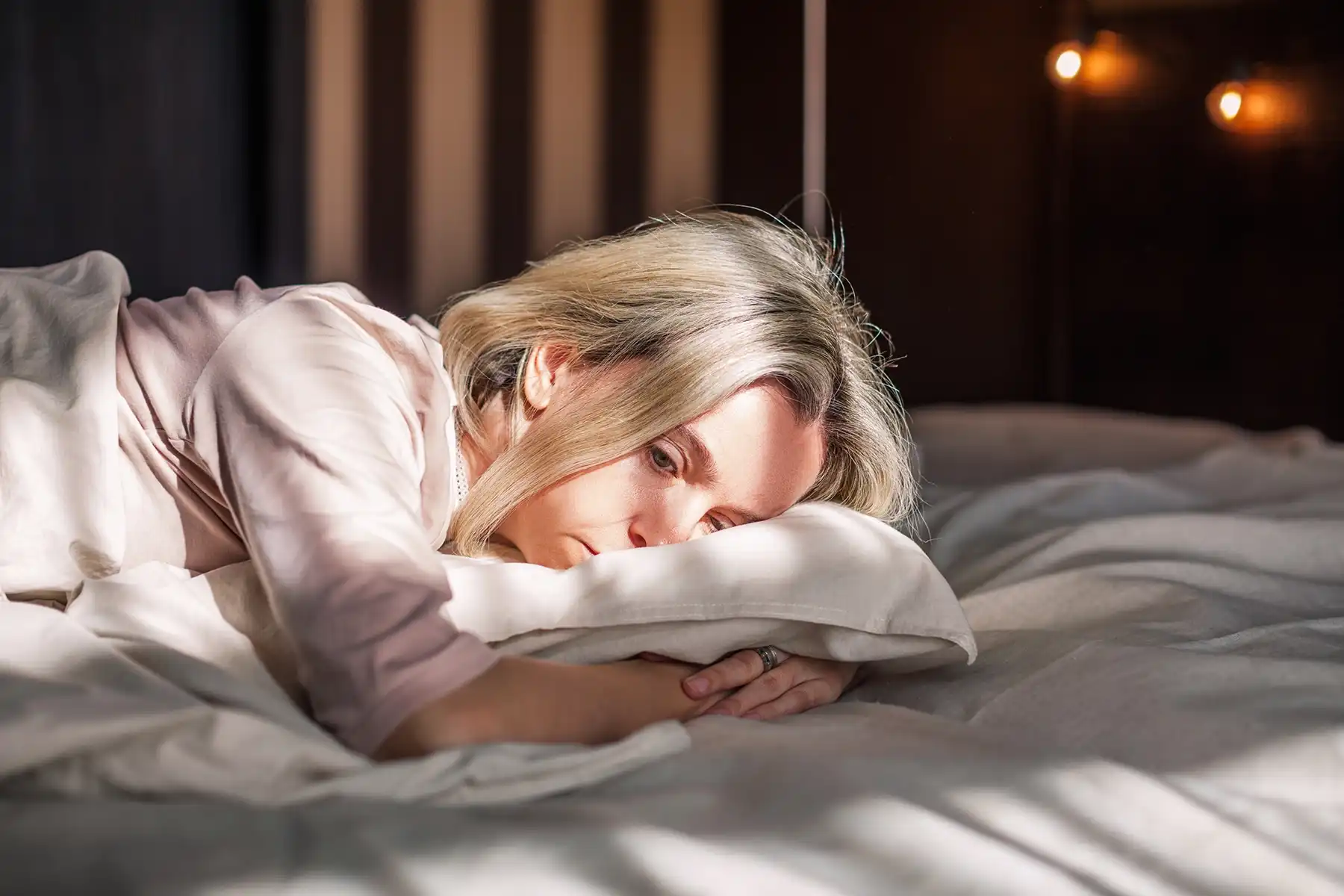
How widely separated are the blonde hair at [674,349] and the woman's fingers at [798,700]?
258 millimetres

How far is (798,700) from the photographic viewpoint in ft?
3.31

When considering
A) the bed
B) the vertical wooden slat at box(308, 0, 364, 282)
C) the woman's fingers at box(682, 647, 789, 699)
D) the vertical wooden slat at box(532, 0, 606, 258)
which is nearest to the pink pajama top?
the bed

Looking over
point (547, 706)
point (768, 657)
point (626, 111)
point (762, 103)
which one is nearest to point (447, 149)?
point (626, 111)

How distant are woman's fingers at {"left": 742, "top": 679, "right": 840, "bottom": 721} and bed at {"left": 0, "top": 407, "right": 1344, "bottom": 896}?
0.06 feet

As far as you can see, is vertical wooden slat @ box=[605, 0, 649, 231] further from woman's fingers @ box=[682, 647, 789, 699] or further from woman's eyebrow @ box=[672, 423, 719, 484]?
woman's fingers @ box=[682, 647, 789, 699]

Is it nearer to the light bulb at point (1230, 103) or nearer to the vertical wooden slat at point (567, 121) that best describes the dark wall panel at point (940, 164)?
the light bulb at point (1230, 103)

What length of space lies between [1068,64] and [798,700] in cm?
239

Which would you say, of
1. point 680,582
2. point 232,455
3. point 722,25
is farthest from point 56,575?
point 722,25

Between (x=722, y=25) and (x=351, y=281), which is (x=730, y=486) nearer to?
(x=351, y=281)

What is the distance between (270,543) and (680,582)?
314mm

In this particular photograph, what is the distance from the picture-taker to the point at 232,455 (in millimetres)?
932

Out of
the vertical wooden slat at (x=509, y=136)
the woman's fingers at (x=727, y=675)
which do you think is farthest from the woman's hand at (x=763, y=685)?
the vertical wooden slat at (x=509, y=136)

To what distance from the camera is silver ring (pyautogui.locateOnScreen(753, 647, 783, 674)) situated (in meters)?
1.02

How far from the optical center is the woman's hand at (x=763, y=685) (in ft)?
3.20
